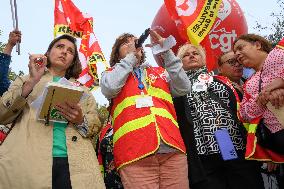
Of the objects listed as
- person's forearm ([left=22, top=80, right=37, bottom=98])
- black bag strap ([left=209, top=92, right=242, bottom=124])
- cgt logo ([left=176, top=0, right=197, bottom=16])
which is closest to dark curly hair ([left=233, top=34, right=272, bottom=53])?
black bag strap ([left=209, top=92, right=242, bottom=124])

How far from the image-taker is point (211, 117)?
3189 millimetres

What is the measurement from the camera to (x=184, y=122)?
319 centimetres

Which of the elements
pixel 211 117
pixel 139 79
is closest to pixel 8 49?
pixel 139 79

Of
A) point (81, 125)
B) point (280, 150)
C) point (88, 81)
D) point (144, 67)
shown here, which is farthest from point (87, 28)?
point (280, 150)

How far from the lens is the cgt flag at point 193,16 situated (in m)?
4.51

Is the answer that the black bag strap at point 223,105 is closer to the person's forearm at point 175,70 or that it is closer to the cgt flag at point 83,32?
the person's forearm at point 175,70

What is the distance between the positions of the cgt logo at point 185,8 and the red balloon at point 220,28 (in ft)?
2.03

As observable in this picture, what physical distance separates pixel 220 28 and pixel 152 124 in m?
3.26

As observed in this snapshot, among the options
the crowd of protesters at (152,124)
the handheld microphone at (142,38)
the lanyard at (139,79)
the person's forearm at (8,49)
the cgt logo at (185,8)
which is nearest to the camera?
the crowd of protesters at (152,124)

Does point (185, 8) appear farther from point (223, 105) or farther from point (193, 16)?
point (223, 105)

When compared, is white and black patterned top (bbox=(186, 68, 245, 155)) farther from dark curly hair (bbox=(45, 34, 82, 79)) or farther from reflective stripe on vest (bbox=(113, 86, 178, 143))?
dark curly hair (bbox=(45, 34, 82, 79))

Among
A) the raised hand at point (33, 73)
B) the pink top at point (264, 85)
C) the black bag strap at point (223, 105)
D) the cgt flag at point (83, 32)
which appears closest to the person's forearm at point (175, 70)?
the black bag strap at point (223, 105)

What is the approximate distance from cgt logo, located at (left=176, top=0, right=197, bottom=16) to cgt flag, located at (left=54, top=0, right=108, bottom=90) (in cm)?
201

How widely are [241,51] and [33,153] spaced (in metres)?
1.97
